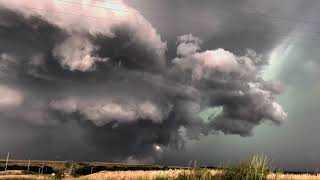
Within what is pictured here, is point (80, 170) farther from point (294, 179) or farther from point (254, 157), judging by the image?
point (254, 157)

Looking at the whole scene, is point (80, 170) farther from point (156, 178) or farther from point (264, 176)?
point (264, 176)

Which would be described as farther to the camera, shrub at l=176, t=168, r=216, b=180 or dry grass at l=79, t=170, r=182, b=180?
dry grass at l=79, t=170, r=182, b=180

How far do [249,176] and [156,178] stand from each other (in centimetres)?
1299

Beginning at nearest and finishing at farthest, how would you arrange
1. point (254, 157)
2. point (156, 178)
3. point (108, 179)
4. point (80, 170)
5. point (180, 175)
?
point (254, 157) < point (180, 175) < point (156, 178) < point (108, 179) < point (80, 170)

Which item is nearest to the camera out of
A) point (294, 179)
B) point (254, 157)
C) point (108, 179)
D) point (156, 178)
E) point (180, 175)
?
point (254, 157)

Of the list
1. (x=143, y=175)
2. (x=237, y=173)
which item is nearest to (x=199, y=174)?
(x=237, y=173)

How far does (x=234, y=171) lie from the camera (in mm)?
41312

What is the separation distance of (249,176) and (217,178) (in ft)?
A: 9.47

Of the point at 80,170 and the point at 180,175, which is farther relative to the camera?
the point at 80,170

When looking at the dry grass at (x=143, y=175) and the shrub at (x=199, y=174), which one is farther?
the dry grass at (x=143, y=175)

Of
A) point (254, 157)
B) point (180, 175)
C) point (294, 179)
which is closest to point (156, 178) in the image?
point (180, 175)

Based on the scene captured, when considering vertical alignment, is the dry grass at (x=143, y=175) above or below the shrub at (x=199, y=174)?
below

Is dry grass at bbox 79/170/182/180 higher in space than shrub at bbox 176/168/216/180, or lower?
lower

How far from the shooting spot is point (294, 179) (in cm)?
5697
